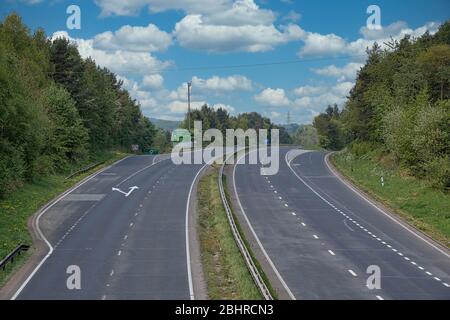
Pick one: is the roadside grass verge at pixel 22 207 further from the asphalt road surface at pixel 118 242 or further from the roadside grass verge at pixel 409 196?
the roadside grass verge at pixel 409 196

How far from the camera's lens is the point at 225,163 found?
257 feet

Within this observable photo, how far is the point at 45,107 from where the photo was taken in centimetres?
6419

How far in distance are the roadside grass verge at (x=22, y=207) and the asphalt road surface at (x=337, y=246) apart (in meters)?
12.9

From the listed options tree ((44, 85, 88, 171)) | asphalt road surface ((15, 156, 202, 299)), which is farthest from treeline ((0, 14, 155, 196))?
asphalt road surface ((15, 156, 202, 299))

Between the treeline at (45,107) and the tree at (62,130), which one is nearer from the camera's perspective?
the treeline at (45,107)

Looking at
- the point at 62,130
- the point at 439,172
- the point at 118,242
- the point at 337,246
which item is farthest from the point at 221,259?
the point at 62,130

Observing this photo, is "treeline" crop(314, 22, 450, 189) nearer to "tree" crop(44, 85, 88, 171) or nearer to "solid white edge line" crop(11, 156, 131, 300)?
"solid white edge line" crop(11, 156, 131, 300)

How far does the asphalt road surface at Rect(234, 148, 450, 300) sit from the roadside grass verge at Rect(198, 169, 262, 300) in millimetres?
1775

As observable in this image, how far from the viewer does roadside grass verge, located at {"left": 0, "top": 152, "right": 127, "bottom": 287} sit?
106 feet

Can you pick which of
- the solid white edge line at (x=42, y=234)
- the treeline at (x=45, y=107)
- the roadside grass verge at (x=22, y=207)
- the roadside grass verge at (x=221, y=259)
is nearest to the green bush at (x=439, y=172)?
the roadside grass verge at (x=221, y=259)

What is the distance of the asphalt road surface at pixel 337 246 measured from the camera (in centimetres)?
2619

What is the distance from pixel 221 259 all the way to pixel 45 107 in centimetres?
3870
